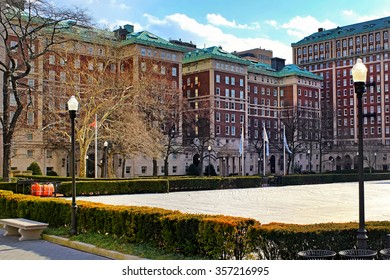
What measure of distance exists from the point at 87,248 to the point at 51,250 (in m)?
0.81

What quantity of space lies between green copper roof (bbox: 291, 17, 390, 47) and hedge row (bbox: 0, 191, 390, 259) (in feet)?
13.2

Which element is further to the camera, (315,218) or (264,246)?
(315,218)

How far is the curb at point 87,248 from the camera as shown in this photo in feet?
30.4

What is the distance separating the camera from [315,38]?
37.7 ft

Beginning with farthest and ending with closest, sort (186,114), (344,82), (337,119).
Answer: (186,114)
(337,119)
(344,82)

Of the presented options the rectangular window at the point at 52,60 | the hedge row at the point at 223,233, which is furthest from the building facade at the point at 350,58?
the rectangular window at the point at 52,60

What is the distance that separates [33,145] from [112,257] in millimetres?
31259

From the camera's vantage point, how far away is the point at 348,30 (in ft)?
35.2

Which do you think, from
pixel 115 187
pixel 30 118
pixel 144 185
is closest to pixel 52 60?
pixel 30 118

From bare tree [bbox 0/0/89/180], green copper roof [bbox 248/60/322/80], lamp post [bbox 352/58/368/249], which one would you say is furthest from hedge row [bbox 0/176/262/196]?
lamp post [bbox 352/58/368/249]

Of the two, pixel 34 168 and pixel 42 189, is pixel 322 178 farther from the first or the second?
pixel 42 189
